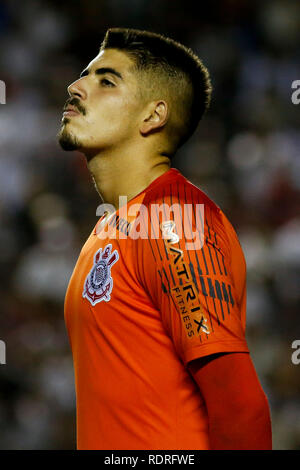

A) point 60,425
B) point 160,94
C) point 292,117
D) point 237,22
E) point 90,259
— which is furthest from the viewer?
point 237,22

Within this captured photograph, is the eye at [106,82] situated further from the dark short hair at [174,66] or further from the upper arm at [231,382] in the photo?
the upper arm at [231,382]

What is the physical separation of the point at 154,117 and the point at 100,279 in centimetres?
59

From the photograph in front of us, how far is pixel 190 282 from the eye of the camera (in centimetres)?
174

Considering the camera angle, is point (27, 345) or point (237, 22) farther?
point (237, 22)

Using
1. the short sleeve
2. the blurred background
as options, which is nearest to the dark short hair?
the short sleeve

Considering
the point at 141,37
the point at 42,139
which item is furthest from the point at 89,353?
the point at 42,139

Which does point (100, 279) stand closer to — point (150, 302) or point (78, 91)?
point (150, 302)

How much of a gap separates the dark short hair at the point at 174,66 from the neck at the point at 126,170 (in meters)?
0.16

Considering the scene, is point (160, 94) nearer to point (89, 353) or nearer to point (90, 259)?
point (90, 259)

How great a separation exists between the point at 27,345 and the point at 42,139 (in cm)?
175

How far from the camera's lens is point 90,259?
2070 millimetres

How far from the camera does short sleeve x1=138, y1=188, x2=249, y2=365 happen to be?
171cm

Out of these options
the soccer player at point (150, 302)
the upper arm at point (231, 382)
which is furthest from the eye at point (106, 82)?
the upper arm at point (231, 382)

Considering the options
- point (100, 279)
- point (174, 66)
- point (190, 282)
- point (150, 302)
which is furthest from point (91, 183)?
point (190, 282)
